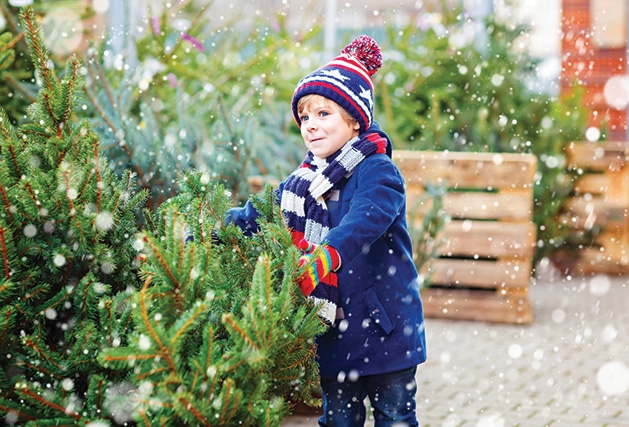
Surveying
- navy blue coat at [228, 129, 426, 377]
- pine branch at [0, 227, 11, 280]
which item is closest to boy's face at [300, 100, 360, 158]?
navy blue coat at [228, 129, 426, 377]

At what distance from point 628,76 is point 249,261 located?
38.0 feet

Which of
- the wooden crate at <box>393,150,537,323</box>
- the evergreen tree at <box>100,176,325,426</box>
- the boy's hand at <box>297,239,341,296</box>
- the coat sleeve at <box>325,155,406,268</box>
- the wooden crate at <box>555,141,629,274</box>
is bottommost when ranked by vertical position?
the evergreen tree at <box>100,176,325,426</box>

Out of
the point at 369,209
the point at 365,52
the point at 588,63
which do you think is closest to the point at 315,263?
the point at 369,209

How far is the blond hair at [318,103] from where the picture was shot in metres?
2.82

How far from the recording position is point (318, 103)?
2820mm

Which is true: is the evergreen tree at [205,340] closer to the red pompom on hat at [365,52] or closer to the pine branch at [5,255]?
the pine branch at [5,255]

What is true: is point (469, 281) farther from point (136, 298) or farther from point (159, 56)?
point (136, 298)

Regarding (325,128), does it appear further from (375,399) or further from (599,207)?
(599,207)

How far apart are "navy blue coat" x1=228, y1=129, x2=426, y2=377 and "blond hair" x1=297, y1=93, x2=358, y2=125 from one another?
0.55 feet

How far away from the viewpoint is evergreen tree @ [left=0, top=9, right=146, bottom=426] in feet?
6.75

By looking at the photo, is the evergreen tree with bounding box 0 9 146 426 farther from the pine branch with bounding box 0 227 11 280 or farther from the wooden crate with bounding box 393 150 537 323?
the wooden crate with bounding box 393 150 537 323

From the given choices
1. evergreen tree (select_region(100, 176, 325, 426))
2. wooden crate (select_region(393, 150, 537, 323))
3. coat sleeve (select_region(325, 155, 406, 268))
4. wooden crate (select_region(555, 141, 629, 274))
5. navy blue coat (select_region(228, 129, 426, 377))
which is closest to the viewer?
evergreen tree (select_region(100, 176, 325, 426))

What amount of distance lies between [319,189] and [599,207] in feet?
23.1

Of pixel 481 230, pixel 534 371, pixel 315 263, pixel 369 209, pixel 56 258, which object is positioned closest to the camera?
pixel 56 258
